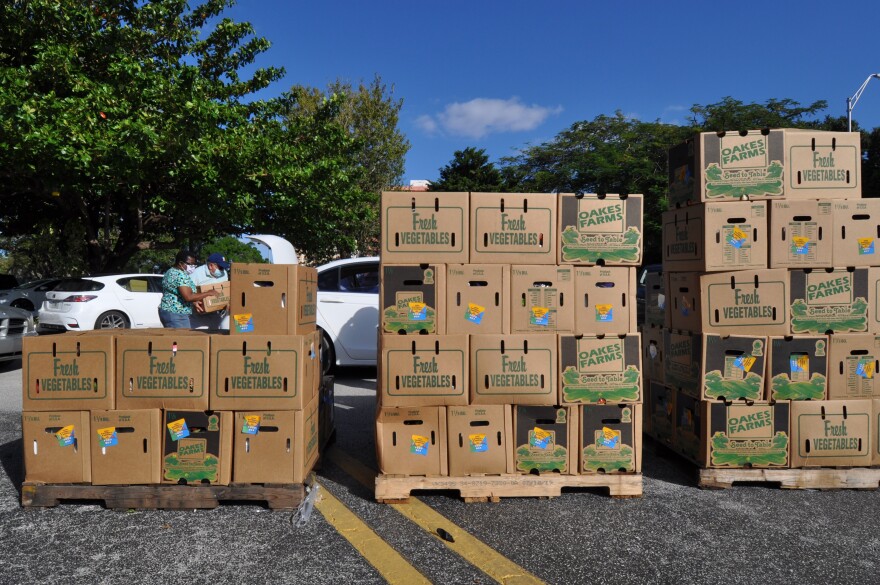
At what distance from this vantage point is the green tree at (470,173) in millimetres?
28172

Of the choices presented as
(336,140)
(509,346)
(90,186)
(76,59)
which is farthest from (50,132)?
(509,346)

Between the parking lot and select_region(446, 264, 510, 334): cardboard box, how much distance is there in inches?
47.3

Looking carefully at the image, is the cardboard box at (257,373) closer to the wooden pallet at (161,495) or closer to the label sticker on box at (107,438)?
the wooden pallet at (161,495)

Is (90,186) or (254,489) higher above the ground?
(90,186)

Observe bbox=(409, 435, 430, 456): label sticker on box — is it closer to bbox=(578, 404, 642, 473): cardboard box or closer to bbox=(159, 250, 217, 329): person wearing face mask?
bbox=(578, 404, 642, 473): cardboard box

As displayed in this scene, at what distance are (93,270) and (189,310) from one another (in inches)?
508

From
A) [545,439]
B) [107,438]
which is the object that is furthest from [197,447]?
[545,439]

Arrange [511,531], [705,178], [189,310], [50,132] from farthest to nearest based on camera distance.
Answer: [50,132]
[189,310]
[705,178]
[511,531]

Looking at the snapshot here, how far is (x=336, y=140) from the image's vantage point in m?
14.2

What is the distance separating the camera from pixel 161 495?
346cm

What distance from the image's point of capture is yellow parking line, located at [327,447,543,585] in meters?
2.68

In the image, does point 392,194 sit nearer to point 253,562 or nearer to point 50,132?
point 253,562

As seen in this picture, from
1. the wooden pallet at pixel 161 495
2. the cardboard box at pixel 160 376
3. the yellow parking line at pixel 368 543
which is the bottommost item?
the yellow parking line at pixel 368 543

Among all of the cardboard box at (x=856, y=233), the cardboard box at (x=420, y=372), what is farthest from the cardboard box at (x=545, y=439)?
the cardboard box at (x=856, y=233)
